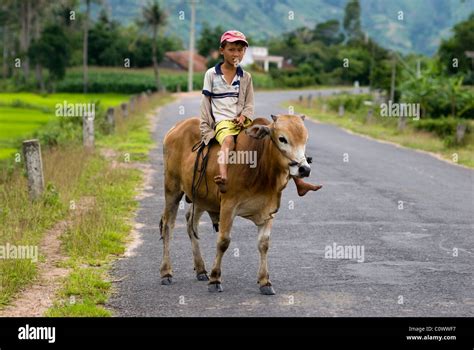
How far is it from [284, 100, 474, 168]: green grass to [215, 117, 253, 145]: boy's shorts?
14122 millimetres

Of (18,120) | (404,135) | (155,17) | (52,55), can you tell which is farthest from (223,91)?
(52,55)

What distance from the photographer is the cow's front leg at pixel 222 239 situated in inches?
318

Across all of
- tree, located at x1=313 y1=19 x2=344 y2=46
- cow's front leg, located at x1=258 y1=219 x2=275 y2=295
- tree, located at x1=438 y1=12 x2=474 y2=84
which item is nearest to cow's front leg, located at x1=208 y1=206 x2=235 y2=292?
cow's front leg, located at x1=258 y1=219 x2=275 y2=295

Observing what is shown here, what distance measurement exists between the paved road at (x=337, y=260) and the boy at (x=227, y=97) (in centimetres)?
161

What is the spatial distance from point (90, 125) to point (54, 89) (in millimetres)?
58530

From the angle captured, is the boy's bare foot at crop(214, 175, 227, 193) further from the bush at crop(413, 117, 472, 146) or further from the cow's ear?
the bush at crop(413, 117, 472, 146)

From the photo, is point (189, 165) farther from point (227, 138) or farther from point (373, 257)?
point (373, 257)

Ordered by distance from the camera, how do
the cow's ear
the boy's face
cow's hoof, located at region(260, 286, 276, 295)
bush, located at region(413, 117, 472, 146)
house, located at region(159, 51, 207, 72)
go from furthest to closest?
house, located at region(159, 51, 207, 72) < bush, located at region(413, 117, 472, 146) < the boy's face < cow's hoof, located at region(260, 286, 276, 295) < the cow's ear

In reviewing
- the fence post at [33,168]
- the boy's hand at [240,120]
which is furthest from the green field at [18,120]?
the boy's hand at [240,120]

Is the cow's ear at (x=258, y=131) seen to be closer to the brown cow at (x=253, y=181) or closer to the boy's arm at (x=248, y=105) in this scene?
the brown cow at (x=253, y=181)

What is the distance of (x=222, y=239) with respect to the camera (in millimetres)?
8133

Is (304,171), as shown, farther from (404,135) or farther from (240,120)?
(404,135)

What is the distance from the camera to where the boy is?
8391 mm
